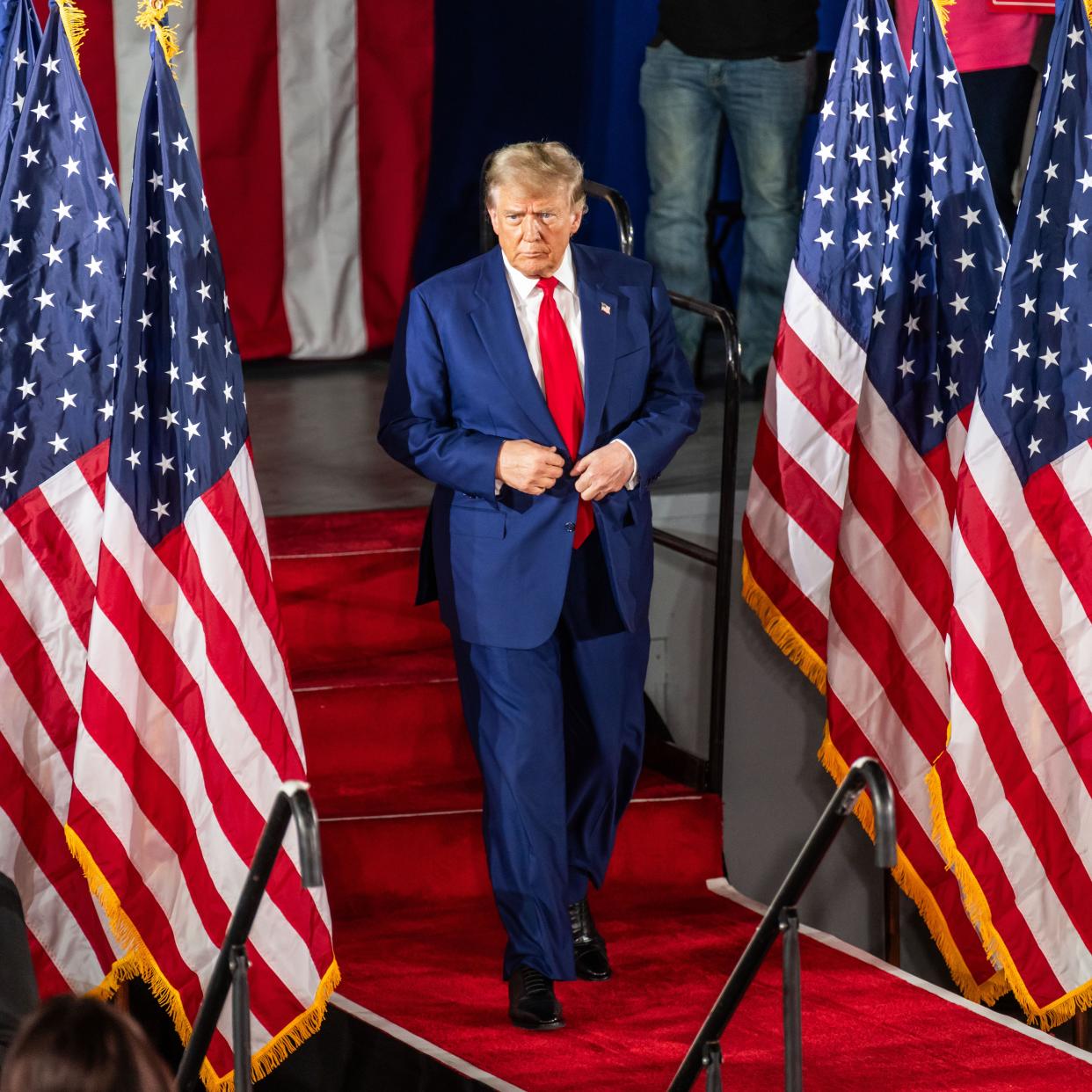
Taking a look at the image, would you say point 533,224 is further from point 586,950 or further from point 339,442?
point 339,442

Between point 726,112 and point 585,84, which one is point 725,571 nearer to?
point 726,112

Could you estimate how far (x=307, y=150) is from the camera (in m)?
6.94

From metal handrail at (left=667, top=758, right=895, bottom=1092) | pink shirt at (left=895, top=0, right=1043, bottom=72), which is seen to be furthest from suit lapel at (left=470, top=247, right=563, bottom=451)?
pink shirt at (left=895, top=0, right=1043, bottom=72)

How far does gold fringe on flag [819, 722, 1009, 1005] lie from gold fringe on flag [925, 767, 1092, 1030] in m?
0.21

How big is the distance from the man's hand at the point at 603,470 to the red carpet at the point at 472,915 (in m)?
1.10

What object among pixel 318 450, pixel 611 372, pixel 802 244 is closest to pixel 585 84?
pixel 318 450

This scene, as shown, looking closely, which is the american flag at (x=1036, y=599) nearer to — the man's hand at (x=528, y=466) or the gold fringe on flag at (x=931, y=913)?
the gold fringe on flag at (x=931, y=913)

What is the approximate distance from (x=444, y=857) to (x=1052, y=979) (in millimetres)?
1416

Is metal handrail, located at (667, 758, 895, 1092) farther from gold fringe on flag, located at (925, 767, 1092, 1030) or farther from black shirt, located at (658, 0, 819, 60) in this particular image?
black shirt, located at (658, 0, 819, 60)

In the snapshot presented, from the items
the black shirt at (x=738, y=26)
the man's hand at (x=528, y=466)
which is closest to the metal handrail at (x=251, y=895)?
the man's hand at (x=528, y=466)

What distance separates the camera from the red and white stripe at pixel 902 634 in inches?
181

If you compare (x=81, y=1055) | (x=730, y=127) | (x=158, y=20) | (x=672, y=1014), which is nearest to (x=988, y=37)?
(x=730, y=127)

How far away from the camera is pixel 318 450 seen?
611 cm

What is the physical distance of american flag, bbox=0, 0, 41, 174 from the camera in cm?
393
